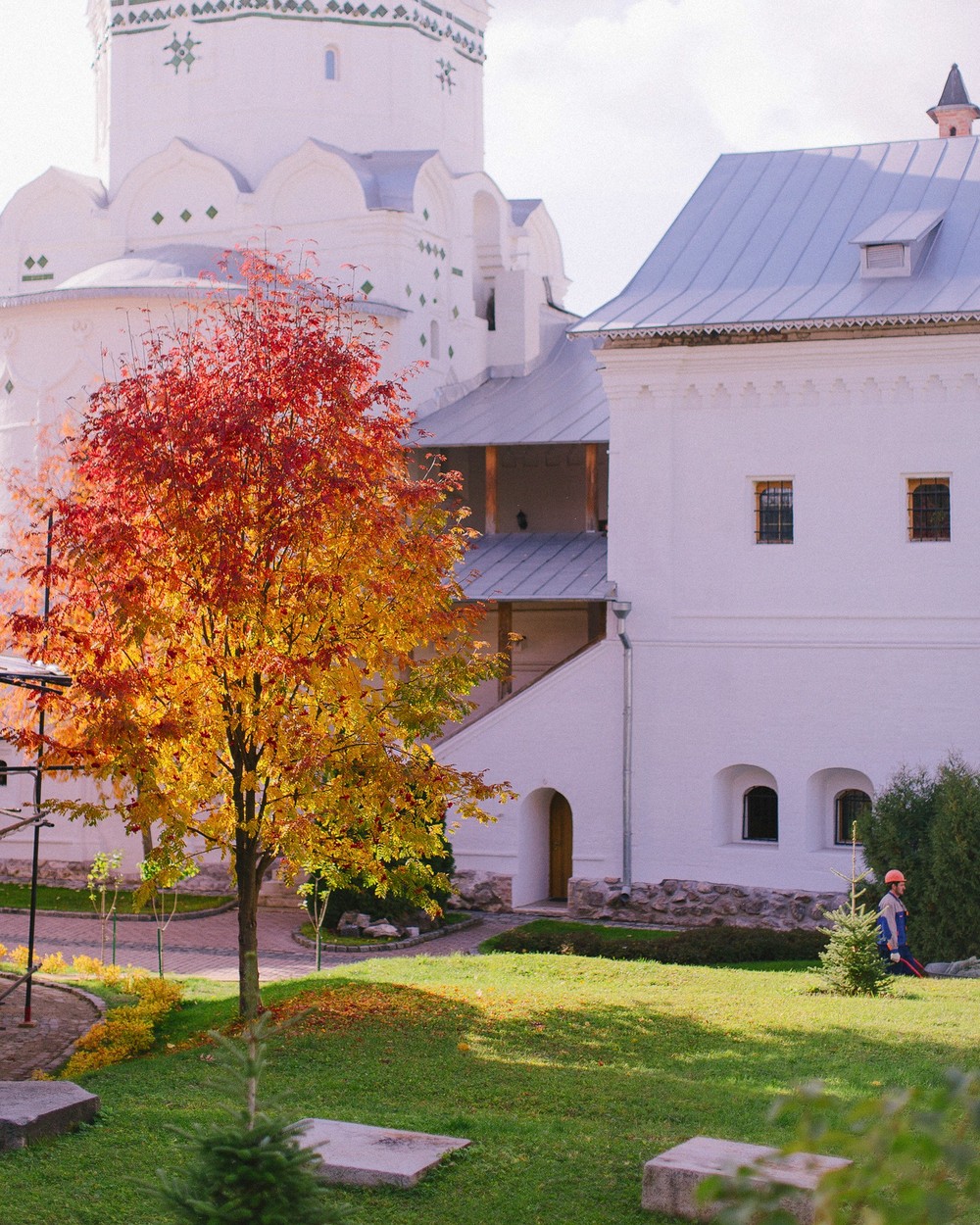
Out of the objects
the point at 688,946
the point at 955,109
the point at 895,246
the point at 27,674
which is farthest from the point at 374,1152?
the point at 955,109

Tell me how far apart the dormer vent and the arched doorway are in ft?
28.8

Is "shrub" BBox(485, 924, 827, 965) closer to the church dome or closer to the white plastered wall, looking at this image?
the white plastered wall

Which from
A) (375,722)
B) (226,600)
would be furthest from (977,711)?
(226,600)

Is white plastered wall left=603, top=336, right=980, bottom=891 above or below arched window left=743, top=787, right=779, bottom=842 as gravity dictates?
above

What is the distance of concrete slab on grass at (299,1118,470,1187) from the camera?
7.16 m

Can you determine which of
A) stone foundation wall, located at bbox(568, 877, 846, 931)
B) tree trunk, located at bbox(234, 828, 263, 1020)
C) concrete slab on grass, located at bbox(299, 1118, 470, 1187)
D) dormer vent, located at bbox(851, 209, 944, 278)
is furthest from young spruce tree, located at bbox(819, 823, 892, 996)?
dormer vent, located at bbox(851, 209, 944, 278)

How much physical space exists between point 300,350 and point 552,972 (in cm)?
646

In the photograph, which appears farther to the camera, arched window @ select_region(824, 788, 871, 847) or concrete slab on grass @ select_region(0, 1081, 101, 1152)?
arched window @ select_region(824, 788, 871, 847)

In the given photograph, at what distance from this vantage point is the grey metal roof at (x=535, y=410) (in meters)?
25.9

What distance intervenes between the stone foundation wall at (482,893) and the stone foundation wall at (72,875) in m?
3.87

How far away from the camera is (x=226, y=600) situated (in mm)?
11734

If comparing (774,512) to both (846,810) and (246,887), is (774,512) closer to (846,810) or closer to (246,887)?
(846,810)

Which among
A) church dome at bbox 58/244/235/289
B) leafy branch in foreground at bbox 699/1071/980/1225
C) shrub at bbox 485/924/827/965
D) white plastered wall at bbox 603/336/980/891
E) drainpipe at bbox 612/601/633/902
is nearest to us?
leafy branch in foreground at bbox 699/1071/980/1225

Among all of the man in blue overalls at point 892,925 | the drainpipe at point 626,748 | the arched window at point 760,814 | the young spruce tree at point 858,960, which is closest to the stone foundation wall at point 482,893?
the drainpipe at point 626,748
